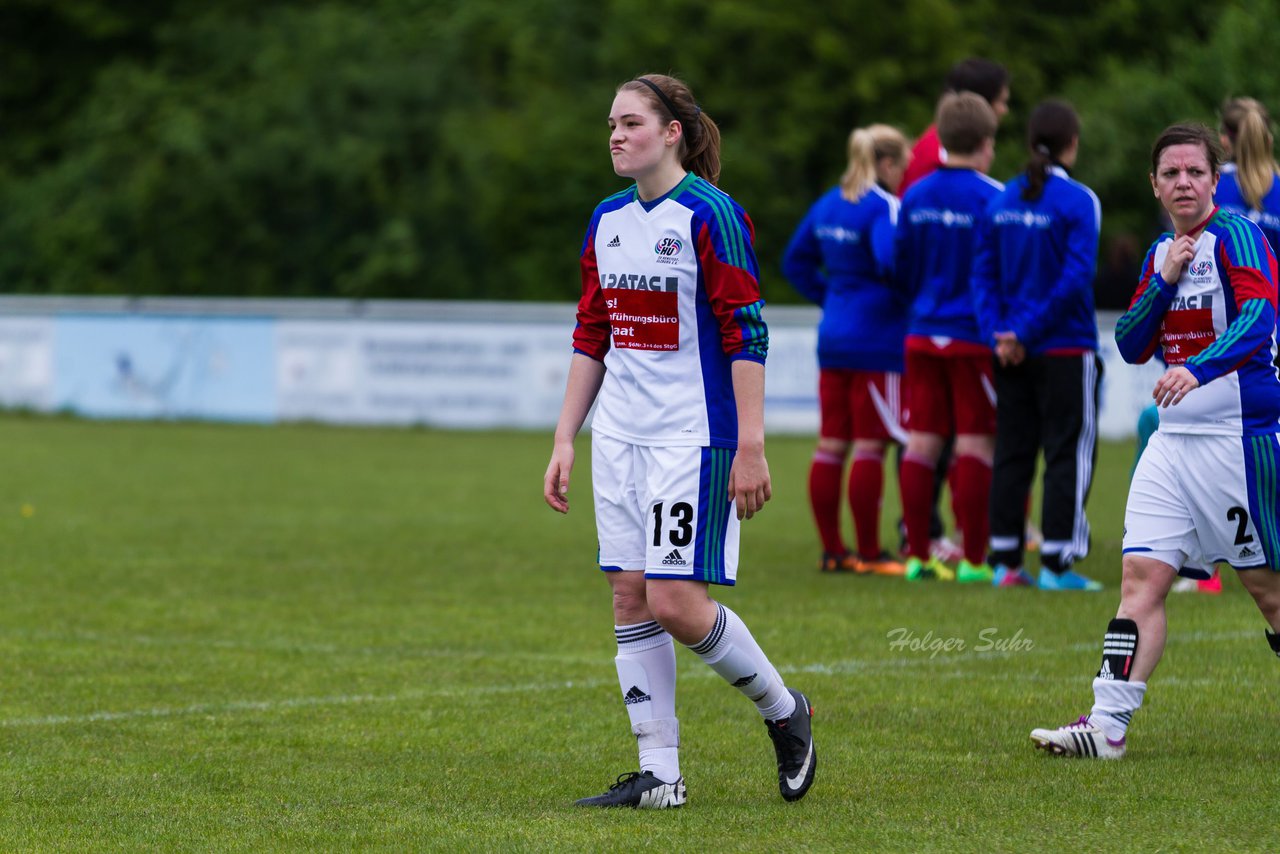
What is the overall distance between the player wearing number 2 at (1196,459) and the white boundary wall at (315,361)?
1598cm

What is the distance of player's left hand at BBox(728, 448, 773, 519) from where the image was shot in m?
5.05

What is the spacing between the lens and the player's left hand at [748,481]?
505cm

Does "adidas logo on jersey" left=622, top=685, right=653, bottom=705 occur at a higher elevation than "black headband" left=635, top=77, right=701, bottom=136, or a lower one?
lower

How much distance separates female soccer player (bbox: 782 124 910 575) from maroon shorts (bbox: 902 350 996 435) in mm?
232

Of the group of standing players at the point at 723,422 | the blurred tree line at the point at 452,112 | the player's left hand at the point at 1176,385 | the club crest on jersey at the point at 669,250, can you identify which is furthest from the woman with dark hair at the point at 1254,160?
the blurred tree line at the point at 452,112

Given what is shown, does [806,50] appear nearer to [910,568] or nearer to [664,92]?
[910,568]

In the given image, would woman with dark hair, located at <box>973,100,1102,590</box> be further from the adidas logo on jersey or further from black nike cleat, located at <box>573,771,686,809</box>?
black nike cleat, located at <box>573,771,686,809</box>

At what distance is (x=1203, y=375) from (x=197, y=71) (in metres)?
37.2

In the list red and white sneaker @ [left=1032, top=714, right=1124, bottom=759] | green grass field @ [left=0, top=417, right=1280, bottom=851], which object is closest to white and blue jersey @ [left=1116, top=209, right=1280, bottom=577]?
red and white sneaker @ [left=1032, top=714, right=1124, bottom=759]

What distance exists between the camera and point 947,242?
9.90 metres

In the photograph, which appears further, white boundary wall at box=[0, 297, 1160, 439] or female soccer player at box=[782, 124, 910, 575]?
white boundary wall at box=[0, 297, 1160, 439]

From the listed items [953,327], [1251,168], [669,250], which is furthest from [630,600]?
[953,327]

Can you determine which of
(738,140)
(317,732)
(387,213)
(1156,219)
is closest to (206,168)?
(387,213)

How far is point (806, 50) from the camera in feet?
109
